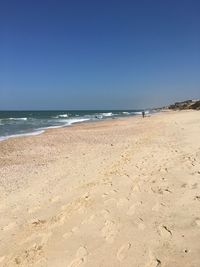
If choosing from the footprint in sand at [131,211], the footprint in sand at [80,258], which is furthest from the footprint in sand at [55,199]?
the footprint in sand at [80,258]

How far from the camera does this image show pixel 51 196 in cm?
775

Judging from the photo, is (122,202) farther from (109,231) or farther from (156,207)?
(109,231)

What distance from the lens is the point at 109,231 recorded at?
5223mm

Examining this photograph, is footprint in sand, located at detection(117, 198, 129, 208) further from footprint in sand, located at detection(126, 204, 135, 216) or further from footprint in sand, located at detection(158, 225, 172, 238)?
footprint in sand, located at detection(158, 225, 172, 238)

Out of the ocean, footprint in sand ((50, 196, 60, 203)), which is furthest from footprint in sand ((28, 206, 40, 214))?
the ocean

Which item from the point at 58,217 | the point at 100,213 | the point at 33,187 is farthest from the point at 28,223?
the point at 33,187

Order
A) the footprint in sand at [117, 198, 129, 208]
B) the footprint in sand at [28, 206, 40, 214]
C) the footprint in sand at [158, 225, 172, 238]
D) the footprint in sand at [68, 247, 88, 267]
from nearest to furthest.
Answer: the footprint in sand at [68, 247, 88, 267] → the footprint in sand at [158, 225, 172, 238] → the footprint in sand at [117, 198, 129, 208] → the footprint in sand at [28, 206, 40, 214]

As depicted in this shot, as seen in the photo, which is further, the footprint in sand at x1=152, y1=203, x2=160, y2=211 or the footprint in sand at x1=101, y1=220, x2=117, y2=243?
the footprint in sand at x1=152, y1=203, x2=160, y2=211

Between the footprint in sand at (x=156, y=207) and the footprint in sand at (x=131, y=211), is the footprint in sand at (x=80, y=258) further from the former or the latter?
the footprint in sand at (x=156, y=207)

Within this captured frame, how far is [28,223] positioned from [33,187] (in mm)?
2637

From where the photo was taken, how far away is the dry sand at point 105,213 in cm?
454

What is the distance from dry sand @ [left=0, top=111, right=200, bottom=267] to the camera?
454 centimetres

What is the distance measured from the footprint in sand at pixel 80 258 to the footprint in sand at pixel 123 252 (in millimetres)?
447

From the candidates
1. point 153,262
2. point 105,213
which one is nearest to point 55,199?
point 105,213
